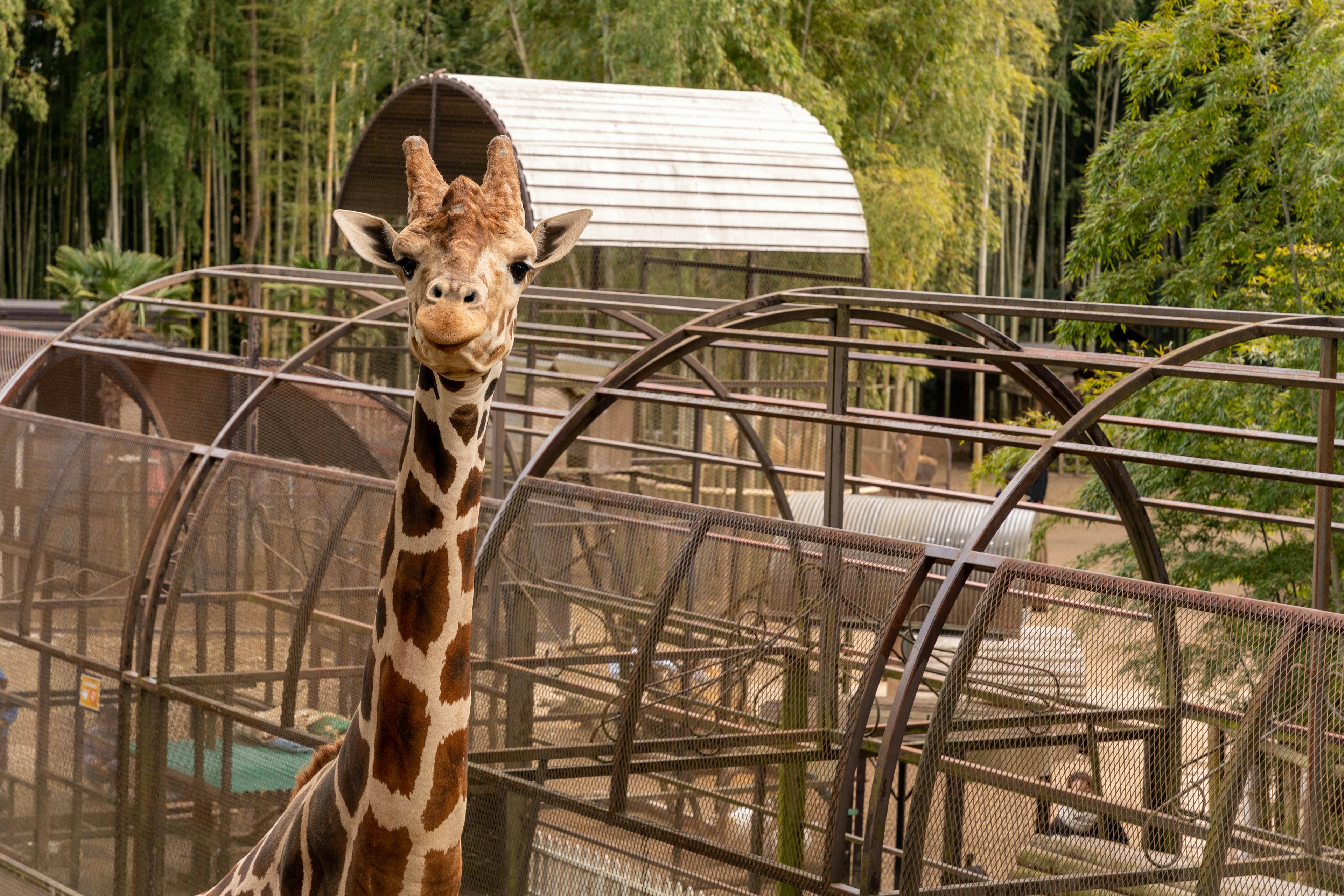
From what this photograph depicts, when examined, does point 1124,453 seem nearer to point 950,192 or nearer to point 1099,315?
point 1099,315

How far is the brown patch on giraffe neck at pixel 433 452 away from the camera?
315 centimetres

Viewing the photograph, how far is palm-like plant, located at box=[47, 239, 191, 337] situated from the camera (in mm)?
19453

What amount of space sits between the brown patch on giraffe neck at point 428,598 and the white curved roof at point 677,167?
29.3 ft

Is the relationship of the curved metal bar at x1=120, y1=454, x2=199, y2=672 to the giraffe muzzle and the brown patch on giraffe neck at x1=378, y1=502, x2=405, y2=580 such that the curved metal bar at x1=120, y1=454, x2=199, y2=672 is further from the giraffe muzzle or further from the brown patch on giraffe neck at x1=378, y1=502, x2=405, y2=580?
the giraffe muzzle

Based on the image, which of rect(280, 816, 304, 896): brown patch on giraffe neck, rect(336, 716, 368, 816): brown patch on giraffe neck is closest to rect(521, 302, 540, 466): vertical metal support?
rect(280, 816, 304, 896): brown patch on giraffe neck

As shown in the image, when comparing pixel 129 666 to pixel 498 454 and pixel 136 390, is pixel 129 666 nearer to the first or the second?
pixel 498 454

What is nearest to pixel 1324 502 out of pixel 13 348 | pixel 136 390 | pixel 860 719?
pixel 860 719

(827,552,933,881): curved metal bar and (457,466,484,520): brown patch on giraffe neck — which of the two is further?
(827,552,933,881): curved metal bar

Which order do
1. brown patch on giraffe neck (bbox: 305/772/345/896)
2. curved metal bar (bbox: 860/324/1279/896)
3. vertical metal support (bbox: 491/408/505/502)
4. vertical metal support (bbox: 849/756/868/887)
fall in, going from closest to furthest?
1. brown patch on giraffe neck (bbox: 305/772/345/896)
2. curved metal bar (bbox: 860/324/1279/896)
3. vertical metal support (bbox: 849/756/868/887)
4. vertical metal support (bbox: 491/408/505/502)

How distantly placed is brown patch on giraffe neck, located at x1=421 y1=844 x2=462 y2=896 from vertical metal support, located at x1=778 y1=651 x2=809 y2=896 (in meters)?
1.46

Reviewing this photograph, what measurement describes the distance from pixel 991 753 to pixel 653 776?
7.84 ft

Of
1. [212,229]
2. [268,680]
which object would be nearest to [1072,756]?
[268,680]

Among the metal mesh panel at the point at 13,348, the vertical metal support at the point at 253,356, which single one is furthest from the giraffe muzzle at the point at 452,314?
the metal mesh panel at the point at 13,348

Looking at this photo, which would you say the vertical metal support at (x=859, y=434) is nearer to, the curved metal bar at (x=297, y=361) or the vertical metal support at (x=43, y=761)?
the curved metal bar at (x=297, y=361)
